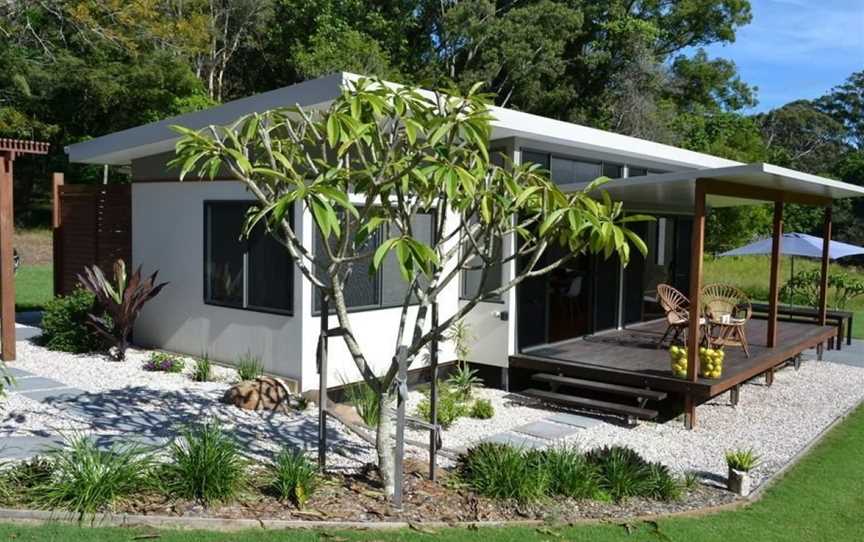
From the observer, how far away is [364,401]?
281 inches

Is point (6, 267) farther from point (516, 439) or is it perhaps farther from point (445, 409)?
point (516, 439)

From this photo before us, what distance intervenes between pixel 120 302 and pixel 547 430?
541 cm

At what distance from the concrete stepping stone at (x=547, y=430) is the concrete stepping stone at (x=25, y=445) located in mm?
4111

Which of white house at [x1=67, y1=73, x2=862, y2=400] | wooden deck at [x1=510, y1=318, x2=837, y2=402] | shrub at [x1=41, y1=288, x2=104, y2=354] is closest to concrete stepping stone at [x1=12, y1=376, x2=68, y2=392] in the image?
shrub at [x1=41, y1=288, x2=104, y2=354]

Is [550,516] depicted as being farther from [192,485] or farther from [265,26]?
[265,26]

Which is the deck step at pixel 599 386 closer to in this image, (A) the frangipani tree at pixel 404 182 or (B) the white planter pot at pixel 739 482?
(B) the white planter pot at pixel 739 482

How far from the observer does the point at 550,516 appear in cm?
482

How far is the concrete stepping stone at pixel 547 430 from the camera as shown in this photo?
7207 mm

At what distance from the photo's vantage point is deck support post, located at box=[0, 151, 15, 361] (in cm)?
901

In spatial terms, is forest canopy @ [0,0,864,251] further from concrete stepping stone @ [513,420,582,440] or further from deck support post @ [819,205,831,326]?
concrete stepping stone @ [513,420,582,440]

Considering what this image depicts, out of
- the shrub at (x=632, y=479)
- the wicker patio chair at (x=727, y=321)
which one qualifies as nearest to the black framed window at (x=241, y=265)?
the shrub at (x=632, y=479)

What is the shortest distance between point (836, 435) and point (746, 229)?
15.7 meters

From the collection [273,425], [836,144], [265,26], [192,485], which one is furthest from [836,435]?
[836,144]

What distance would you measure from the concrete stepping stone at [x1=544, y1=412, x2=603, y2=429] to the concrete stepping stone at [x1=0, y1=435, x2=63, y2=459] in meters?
4.66
